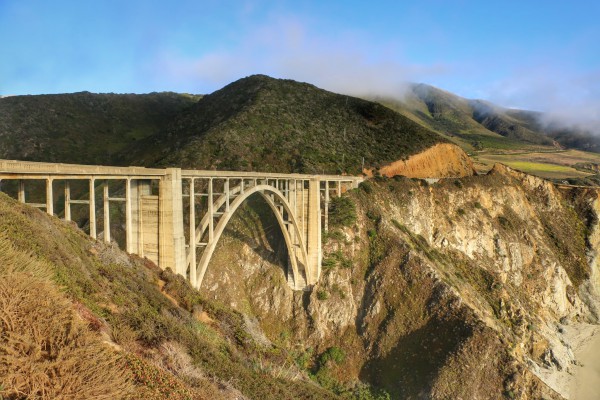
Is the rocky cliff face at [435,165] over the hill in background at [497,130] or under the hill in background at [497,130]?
under

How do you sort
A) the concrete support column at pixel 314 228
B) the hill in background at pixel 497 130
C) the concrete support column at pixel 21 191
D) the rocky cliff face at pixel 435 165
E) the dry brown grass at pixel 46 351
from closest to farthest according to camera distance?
the dry brown grass at pixel 46 351 → the concrete support column at pixel 21 191 → the concrete support column at pixel 314 228 → the rocky cliff face at pixel 435 165 → the hill in background at pixel 497 130

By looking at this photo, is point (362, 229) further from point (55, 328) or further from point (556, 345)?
point (55, 328)

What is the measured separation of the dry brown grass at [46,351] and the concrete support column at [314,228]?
2855 cm

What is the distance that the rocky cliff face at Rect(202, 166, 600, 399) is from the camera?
30.3 meters

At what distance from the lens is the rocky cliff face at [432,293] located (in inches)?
1192

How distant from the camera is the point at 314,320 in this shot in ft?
115

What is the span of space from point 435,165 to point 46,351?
6079 cm

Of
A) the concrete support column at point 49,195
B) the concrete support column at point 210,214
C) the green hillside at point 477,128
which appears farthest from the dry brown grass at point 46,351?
the green hillside at point 477,128

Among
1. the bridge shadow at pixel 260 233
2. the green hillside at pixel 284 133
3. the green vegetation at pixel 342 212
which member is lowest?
the bridge shadow at pixel 260 233

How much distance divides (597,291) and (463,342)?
127ft

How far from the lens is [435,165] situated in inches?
2359

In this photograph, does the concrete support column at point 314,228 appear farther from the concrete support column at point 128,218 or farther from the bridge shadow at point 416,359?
the concrete support column at point 128,218

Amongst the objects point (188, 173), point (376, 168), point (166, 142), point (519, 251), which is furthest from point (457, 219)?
point (166, 142)

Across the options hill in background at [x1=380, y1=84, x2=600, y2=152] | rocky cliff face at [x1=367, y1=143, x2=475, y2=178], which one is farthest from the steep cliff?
hill in background at [x1=380, y1=84, x2=600, y2=152]
